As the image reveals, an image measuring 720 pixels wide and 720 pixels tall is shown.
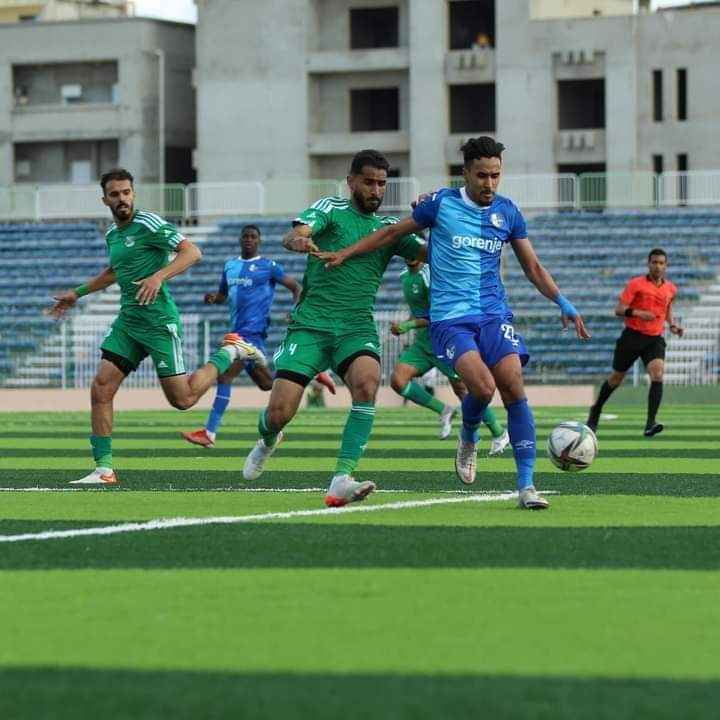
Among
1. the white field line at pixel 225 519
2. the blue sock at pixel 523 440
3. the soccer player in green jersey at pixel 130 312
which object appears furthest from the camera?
the soccer player in green jersey at pixel 130 312

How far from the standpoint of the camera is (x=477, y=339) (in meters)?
11.1

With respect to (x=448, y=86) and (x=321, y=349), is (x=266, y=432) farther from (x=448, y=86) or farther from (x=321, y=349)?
(x=448, y=86)

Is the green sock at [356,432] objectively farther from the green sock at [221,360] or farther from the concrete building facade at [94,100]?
the concrete building facade at [94,100]

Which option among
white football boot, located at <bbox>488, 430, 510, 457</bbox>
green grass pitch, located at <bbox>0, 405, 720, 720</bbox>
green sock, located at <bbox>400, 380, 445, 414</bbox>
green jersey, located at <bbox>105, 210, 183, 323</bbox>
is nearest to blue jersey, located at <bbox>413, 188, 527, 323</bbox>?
green grass pitch, located at <bbox>0, 405, 720, 720</bbox>

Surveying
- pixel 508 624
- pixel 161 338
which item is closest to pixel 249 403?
pixel 161 338

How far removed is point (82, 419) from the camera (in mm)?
28453

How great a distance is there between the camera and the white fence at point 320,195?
4916 centimetres

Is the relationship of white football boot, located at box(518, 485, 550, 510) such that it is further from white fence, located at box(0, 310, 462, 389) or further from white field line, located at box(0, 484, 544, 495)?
white fence, located at box(0, 310, 462, 389)

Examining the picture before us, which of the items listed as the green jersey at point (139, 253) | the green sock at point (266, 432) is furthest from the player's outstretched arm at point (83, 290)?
the green sock at point (266, 432)

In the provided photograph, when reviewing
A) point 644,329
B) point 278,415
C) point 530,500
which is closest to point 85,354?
point 644,329

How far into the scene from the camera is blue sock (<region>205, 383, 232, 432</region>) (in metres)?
19.2

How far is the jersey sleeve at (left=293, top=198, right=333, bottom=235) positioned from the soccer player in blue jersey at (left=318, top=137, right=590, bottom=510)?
21cm

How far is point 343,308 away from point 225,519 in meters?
1.86

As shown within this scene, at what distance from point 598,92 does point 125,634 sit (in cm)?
5474
